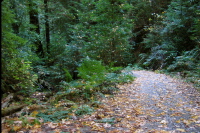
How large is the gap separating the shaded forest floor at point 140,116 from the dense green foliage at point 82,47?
4.44 ft

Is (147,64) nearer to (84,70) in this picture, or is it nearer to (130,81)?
(130,81)

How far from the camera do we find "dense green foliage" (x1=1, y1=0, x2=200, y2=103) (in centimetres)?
531

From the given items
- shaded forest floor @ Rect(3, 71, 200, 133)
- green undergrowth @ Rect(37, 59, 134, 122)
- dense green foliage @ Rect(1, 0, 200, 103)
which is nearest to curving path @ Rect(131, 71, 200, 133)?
shaded forest floor @ Rect(3, 71, 200, 133)

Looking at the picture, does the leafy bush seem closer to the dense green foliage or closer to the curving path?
the dense green foliage

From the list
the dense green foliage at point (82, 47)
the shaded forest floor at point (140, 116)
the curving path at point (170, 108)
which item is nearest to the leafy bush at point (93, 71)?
the dense green foliage at point (82, 47)

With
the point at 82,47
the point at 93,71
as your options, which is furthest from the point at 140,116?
the point at 82,47

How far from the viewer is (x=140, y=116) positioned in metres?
4.84

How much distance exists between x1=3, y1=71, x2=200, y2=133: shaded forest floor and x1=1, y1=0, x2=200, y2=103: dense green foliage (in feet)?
4.44

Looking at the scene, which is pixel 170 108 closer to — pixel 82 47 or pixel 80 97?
pixel 80 97

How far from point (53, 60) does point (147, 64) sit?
9.94m

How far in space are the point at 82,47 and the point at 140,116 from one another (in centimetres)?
684

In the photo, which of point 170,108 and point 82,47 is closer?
point 170,108

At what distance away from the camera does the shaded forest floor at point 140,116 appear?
383 centimetres

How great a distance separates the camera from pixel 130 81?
997 cm
